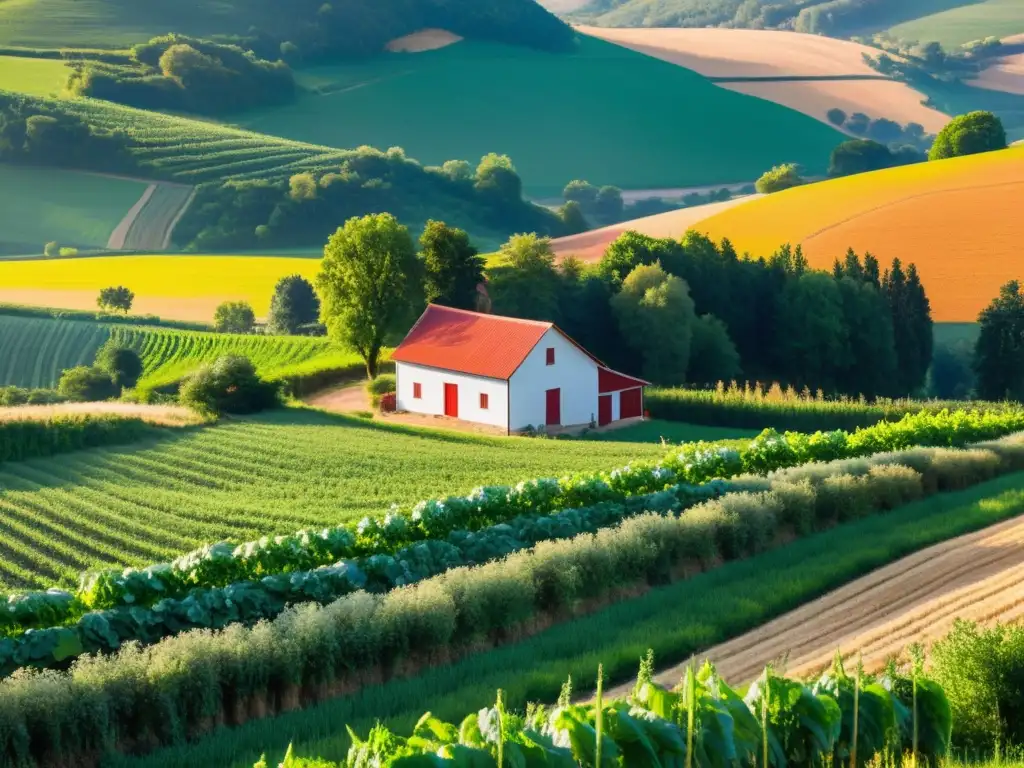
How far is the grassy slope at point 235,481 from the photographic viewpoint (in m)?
29.4

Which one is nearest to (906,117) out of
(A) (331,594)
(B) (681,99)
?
(B) (681,99)

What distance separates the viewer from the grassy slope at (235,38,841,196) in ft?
538

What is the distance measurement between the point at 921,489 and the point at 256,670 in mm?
16576

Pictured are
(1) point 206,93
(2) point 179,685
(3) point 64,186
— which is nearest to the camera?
(2) point 179,685

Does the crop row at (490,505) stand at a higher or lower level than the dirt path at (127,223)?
lower

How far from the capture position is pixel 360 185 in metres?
131

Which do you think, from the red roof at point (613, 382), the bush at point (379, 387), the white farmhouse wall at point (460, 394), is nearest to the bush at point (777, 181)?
the red roof at point (613, 382)

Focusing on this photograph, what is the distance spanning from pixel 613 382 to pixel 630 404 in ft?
4.35

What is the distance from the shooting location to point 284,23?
184625 mm

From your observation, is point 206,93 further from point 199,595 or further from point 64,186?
point 199,595

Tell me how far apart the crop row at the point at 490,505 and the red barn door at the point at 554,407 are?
638 inches

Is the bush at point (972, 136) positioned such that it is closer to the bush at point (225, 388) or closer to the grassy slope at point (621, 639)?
the bush at point (225, 388)

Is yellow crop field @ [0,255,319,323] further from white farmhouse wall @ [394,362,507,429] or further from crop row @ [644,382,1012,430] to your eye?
crop row @ [644,382,1012,430]

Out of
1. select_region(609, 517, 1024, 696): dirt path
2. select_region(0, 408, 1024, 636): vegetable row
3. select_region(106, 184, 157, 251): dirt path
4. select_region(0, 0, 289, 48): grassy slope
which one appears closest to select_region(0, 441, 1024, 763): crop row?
select_region(0, 408, 1024, 636): vegetable row
